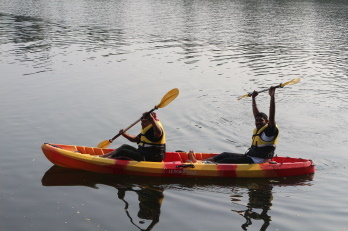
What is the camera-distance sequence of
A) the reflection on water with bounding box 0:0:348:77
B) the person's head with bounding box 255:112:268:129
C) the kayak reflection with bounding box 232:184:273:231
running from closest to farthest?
the kayak reflection with bounding box 232:184:273:231, the person's head with bounding box 255:112:268:129, the reflection on water with bounding box 0:0:348:77

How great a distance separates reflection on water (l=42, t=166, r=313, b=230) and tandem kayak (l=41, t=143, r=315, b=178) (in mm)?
115

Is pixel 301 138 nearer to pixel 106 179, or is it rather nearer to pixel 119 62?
pixel 106 179

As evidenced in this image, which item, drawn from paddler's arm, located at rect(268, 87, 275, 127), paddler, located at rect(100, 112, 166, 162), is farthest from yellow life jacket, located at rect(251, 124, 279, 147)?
paddler, located at rect(100, 112, 166, 162)

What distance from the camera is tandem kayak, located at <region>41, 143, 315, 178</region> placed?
1173 centimetres

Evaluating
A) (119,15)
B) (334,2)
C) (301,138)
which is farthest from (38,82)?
(334,2)

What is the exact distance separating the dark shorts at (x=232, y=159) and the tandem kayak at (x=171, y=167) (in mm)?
210

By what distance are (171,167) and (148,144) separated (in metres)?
0.71

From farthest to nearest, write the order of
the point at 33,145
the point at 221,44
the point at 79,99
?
the point at 221,44, the point at 79,99, the point at 33,145

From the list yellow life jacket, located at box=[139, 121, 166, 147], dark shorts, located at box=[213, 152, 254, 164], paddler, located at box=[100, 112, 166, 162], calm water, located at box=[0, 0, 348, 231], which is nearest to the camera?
calm water, located at box=[0, 0, 348, 231]

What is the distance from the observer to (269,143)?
11.9 meters

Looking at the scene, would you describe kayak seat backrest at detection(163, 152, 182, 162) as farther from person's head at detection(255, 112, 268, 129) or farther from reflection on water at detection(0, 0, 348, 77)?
reflection on water at detection(0, 0, 348, 77)

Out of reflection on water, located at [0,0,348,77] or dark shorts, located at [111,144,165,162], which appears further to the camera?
reflection on water, located at [0,0,348,77]

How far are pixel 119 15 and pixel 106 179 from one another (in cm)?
3354

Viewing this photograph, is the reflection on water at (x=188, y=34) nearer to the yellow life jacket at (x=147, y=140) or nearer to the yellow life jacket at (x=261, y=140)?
the yellow life jacket at (x=261, y=140)
